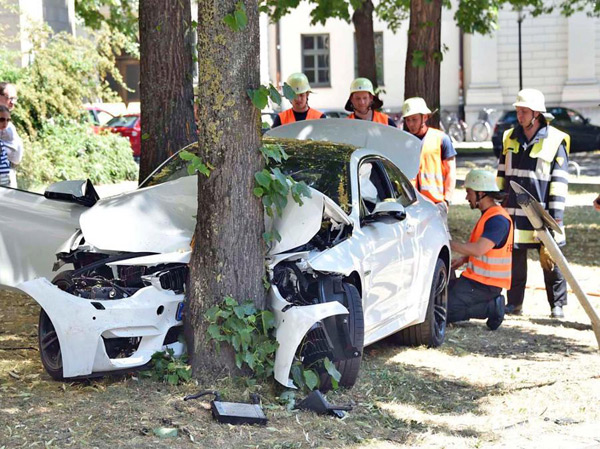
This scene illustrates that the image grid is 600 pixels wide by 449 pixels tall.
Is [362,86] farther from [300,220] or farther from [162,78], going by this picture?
[300,220]

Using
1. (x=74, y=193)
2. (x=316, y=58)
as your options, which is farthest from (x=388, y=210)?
(x=316, y=58)

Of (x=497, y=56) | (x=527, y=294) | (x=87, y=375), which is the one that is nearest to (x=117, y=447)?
(x=87, y=375)

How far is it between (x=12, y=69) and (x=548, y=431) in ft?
56.0

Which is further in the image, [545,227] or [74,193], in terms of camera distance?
[545,227]

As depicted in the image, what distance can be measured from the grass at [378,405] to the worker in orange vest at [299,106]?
9.53ft

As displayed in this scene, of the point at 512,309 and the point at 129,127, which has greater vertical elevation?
the point at 129,127

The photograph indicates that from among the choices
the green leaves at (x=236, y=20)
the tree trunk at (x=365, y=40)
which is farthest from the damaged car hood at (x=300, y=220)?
the tree trunk at (x=365, y=40)

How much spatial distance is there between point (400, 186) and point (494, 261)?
3.83 ft

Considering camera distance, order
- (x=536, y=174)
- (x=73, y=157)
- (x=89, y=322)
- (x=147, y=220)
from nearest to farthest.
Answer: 1. (x=89, y=322)
2. (x=147, y=220)
3. (x=536, y=174)
4. (x=73, y=157)

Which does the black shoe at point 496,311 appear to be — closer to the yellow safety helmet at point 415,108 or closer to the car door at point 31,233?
the yellow safety helmet at point 415,108

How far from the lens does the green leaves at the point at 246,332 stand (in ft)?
20.9

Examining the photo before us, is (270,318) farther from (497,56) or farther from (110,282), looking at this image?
(497,56)

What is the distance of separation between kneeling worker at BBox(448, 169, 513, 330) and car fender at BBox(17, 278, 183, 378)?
3.52 metres

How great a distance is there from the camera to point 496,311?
29.4 ft
